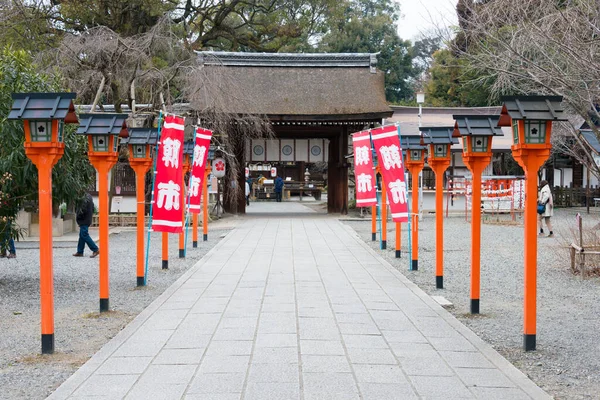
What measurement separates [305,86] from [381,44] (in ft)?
72.1

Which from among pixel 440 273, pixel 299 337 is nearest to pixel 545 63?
pixel 440 273

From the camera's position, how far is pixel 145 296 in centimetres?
959

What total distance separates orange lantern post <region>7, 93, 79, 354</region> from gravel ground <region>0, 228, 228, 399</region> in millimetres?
419

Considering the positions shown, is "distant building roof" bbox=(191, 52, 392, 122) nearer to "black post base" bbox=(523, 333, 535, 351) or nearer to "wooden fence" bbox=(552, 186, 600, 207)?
"wooden fence" bbox=(552, 186, 600, 207)

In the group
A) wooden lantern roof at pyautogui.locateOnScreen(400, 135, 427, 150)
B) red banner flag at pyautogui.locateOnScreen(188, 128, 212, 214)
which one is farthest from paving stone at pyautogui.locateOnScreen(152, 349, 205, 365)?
wooden lantern roof at pyautogui.locateOnScreen(400, 135, 427, 150)

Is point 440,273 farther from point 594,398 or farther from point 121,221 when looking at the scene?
point 121,221

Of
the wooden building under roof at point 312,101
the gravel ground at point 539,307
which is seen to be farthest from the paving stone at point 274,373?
the wooden building under roof at point 312,101

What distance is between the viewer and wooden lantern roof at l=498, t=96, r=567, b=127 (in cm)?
623

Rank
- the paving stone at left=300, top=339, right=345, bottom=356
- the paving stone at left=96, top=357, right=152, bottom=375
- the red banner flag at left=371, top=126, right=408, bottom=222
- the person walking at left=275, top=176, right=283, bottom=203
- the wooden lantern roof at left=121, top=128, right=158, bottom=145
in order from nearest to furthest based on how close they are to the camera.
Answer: the paving stone at left=96, top=357, right=152, bottom=375, the paving stone at left=300, top=339, right=345, bottom=356, the wooden lantern roof at left=121, top=128, right=158, bottom=145, the red banner flag at left=371, top=126, right=408, bottom=222, the person walking at left=275, top=176, right=283, bottom=203

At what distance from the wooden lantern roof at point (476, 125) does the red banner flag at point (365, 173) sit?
233 inches

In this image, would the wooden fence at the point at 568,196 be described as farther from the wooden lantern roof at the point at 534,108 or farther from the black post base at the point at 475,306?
the wooden lantern roof at the point at 534,108

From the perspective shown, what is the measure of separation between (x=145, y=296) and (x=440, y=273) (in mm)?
4461

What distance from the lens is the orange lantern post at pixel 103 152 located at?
8.24 metres

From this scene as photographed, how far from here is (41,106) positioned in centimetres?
637
